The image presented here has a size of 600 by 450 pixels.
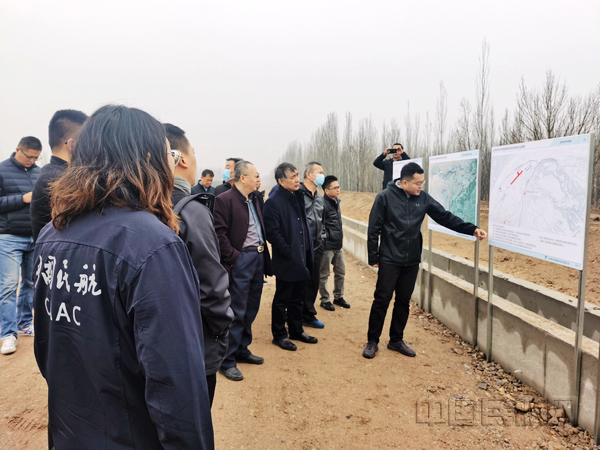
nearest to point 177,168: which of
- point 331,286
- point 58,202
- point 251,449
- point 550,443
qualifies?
point 58,202

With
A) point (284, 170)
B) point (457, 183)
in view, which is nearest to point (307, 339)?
point (284, 170)

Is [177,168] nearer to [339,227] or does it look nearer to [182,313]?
[182,313]

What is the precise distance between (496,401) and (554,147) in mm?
2111

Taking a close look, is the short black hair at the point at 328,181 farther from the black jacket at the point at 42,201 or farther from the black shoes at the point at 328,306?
the black jacket at the point at 42,201

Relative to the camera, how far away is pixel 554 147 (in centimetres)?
301

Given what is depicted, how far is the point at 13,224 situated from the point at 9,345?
1215 mm

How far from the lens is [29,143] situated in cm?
390

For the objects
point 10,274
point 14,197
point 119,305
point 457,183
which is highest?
point 457,183

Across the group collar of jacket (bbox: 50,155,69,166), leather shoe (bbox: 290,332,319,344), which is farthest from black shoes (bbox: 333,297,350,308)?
collar of jacket (bbox: 50,155,69,166)

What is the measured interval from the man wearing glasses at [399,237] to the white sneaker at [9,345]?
3.56 meters

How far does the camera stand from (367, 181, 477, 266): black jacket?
12.7ft

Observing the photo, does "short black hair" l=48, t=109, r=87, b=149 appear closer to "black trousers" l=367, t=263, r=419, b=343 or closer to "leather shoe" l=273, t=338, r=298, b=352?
"leather shoe" l=273, t=338, r=298, b=352

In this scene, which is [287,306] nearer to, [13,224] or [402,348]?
[402,348]

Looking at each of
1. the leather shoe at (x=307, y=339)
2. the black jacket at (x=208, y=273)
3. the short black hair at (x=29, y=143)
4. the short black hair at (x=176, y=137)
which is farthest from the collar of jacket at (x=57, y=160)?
the leather shoe at (x=307, y=339)
